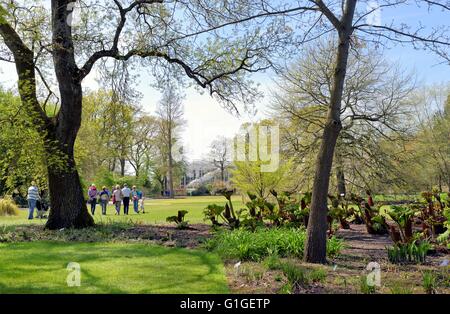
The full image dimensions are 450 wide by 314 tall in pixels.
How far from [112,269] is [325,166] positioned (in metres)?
3.46

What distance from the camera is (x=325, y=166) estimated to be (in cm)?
Answer: 667

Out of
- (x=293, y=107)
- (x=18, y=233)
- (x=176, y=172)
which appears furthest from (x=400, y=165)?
(x=176, y=172)

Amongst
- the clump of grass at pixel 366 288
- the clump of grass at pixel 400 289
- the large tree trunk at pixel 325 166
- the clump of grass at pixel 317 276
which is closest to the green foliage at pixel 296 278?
the clump of grass at pixel 317 276

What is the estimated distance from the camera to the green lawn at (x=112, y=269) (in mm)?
5297

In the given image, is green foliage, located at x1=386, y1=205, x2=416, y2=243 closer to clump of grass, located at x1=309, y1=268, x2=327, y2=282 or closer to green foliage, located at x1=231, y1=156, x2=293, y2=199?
clump of grass, located at x1=309, y1=268, x2=327, y2=282

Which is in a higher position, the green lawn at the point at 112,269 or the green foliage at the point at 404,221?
the green foliage at the point at 404,221

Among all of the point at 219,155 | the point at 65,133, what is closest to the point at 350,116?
the point at 65,133

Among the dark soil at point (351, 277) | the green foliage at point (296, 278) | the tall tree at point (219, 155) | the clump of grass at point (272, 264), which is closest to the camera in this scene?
the dark soil at point (351, 277)

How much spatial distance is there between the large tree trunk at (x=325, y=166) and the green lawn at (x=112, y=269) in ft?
4.77

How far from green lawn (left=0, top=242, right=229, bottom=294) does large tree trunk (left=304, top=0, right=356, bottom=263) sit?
1.45 meters

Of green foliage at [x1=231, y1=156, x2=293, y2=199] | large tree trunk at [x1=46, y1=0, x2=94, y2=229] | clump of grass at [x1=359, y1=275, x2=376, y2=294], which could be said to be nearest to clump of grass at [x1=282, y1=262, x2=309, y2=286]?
clump of grass at [x1=359, y1=275, x2=376, y2=294]

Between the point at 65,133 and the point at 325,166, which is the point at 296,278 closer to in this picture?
the point at 325,166

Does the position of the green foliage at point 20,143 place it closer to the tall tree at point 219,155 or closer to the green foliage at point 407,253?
the green foliage at point 407,253

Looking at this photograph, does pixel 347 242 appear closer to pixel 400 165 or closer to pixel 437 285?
pixel 437 285
